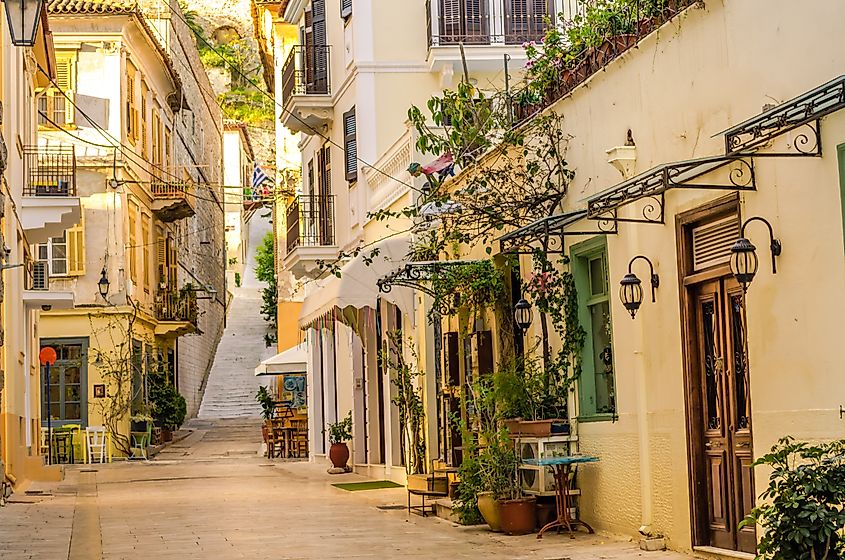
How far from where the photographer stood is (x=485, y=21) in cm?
2298

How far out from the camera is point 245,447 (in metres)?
36.1

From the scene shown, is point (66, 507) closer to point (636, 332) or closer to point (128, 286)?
point (636, 332)

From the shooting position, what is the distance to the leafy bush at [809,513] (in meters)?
7.52

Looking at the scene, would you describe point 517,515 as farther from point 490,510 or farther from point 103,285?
point 103,285

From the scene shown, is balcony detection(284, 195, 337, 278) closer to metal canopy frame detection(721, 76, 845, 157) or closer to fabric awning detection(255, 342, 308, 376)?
fabric awning detection(255, 342, 308, 376)

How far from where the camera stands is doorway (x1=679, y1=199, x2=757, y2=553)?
33.4 ft

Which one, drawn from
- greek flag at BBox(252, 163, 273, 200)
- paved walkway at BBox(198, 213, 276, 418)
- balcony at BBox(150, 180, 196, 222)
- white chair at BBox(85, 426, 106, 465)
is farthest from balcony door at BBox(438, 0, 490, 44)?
greek flag at BBox(252, 163, 273, 200)

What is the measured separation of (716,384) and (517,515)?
308 cm

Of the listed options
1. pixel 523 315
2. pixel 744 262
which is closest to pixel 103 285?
pixel 523 315

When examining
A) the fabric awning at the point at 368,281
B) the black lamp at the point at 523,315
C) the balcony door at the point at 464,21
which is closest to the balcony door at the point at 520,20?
the balcony door at the point at 464,21

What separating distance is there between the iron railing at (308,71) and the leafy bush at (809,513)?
773 inches

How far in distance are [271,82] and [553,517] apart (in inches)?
1555

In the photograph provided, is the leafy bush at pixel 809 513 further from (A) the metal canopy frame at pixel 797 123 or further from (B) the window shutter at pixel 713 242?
(B) the window shutter at pixel 713 242

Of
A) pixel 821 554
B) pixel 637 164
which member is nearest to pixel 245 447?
pixel 637 164
